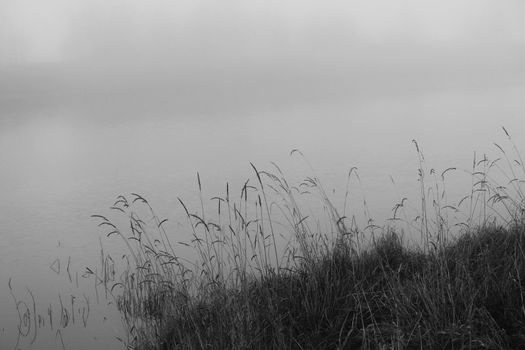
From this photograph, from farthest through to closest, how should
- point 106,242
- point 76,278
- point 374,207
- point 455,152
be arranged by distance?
point 455,152
point 374,207
point 106,242
point 76,278

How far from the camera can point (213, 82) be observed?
112m

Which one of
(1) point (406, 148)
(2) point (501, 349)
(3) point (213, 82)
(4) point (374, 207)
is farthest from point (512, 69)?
(2) point (501, 349)

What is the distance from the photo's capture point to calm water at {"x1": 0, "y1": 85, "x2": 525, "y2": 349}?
234 inches

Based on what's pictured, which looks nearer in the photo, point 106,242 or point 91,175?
point 106,242

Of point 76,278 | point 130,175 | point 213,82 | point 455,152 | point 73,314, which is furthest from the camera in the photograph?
point 213,82

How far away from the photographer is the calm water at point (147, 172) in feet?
19.5

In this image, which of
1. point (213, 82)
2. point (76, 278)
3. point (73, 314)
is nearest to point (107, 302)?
point (73, 314)

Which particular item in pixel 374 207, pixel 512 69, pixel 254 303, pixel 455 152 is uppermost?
pixel 512 69

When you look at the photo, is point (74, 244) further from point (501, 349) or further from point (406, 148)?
point (406, 148)

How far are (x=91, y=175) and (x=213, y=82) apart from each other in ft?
324

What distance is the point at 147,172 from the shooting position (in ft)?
48.8

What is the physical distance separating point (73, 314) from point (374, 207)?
4.52 metres

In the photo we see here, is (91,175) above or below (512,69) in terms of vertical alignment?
below

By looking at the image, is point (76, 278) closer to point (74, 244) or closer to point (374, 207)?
point (74, 244)
